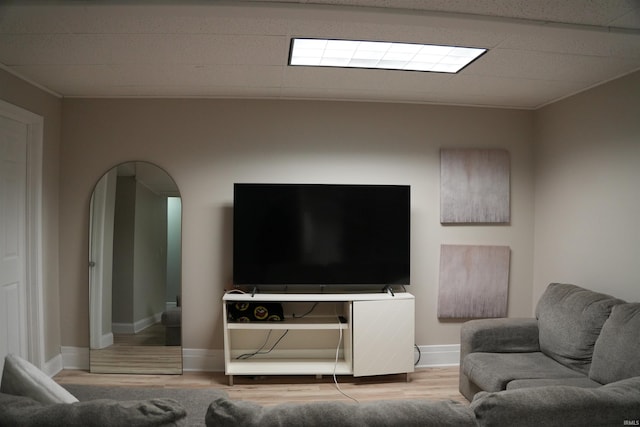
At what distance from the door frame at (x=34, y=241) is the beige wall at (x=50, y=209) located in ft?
0.21

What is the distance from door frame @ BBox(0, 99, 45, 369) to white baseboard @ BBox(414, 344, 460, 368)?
320cm

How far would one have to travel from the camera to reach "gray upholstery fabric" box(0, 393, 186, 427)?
3.46ft

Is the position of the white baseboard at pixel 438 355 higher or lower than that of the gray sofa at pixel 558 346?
lower

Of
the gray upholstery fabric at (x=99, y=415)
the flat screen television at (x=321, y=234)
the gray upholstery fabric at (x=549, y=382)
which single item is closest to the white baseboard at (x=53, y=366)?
the flat screen television at (x=321, y=234)

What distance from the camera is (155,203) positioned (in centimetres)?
351

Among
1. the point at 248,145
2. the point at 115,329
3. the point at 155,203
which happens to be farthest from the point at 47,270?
the point at 248,145

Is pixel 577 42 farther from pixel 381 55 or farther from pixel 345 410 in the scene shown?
pixel 345 410

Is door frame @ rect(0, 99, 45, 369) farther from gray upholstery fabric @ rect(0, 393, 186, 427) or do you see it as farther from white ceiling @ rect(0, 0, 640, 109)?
gray upholstery fabric @ rect(0, 393, 186, 427)

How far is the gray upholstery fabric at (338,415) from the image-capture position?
1036 millimetres

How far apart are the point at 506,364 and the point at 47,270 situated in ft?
A: 11.8

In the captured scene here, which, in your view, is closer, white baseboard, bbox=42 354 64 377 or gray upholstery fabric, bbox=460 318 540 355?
gray upholstery fabric, bbox=460 318 540 355

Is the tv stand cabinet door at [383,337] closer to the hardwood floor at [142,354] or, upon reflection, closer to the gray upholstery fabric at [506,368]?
the gray upholstery fabric at [506,368]

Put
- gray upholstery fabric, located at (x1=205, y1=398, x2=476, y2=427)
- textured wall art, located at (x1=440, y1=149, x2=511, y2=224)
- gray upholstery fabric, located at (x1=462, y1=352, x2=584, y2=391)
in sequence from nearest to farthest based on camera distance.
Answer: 1. gray upholstery fabric, located at (x1=205, y1=398, x2=476, y2=427)
2. gray upholstery fabric, located at (x1=462, y1=352, x2=584, y2=391)
3. textured wall art, located at (x1=440, y1=149, x2=511, y2=224)

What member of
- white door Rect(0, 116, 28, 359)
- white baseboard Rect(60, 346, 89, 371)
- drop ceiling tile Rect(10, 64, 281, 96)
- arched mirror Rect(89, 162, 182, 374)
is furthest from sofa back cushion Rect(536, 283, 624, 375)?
white door Rect(0, 116, 28, 359)
